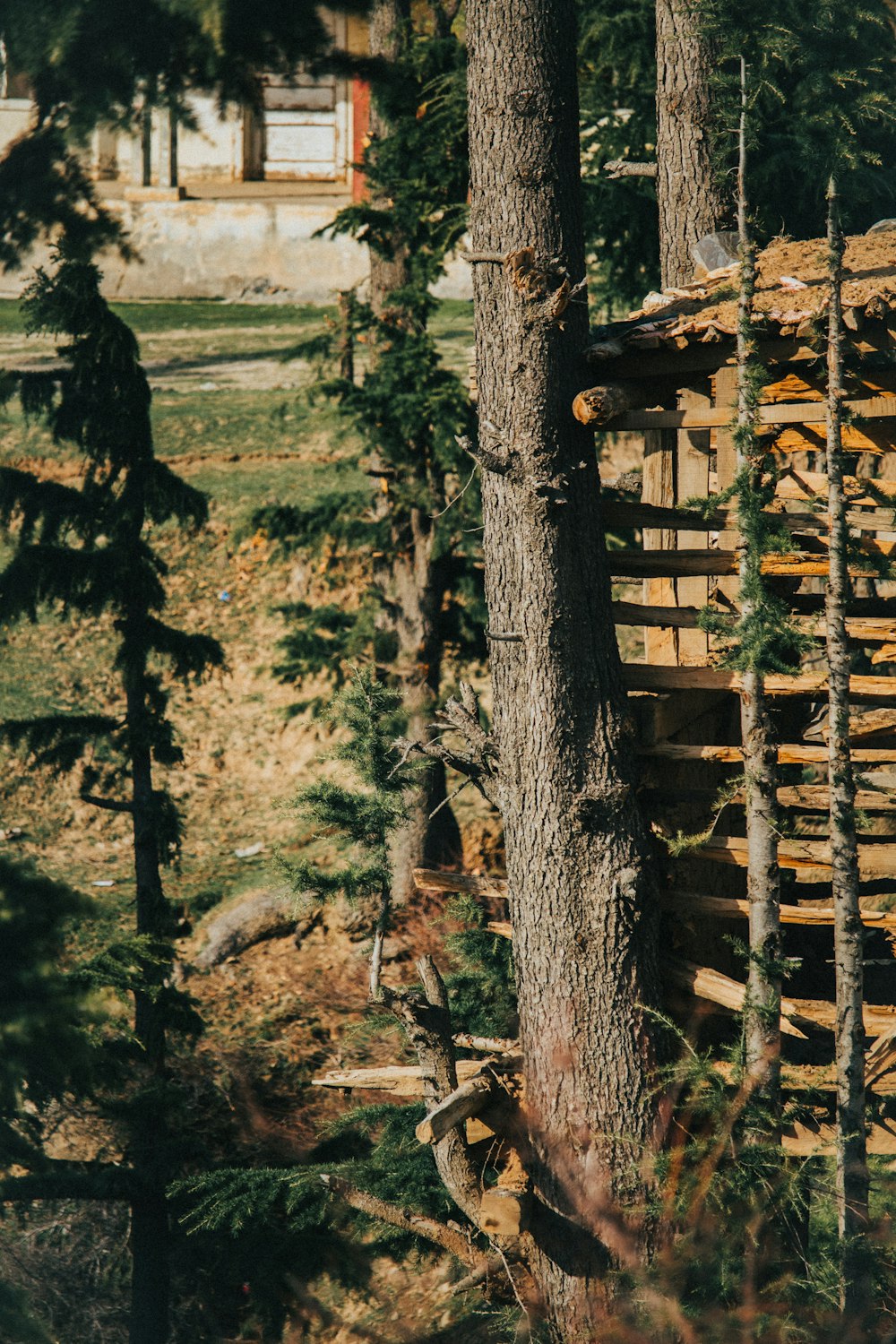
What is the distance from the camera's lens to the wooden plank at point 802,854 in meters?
6.94

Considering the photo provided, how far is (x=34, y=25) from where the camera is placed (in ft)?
12.3

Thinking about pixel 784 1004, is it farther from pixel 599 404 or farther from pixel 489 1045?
pixel 599 404

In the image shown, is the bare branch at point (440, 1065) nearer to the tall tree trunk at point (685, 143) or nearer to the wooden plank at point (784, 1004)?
the wooden plank at point (784, 1004)

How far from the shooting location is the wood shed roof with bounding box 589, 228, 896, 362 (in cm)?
655

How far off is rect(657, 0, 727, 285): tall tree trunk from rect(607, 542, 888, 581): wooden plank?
3.37m

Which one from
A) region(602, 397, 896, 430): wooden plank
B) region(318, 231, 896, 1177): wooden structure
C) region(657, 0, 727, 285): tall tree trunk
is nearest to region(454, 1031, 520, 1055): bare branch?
region(318, 231, 896, 1177): wooden structure

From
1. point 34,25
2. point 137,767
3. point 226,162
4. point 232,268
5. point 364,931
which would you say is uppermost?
point 226,162

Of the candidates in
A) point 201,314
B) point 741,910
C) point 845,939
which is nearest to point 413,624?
point 741,910

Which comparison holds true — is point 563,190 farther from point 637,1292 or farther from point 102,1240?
point 102,1240

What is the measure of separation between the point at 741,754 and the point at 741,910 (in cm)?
89

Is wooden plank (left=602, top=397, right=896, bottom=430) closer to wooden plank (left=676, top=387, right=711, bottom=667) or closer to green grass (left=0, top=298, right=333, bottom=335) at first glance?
wooden plank (left=676, top=387, right=711, bottom=667)

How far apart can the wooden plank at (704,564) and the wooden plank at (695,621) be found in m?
0.21

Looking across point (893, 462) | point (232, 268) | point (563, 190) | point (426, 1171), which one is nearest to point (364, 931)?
point (426, 1171)

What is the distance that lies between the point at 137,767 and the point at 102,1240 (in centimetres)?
466
